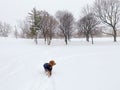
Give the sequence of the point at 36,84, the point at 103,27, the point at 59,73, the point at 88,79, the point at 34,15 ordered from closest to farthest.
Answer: the point at 36,84 < the point at 88,79 < the point at 59,73 < the point at 34,15 < the point at 103,27

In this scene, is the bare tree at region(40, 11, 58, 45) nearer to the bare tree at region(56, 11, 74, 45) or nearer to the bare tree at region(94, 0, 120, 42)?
the bare tree at region(56, 11, 74, 45)

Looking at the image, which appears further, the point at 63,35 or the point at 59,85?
the point at 63,35

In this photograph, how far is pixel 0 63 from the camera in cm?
1162

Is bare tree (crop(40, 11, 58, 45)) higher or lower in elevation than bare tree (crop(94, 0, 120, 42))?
lower

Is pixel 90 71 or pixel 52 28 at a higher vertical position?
pixel 52 28

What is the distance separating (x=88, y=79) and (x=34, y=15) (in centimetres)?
2980

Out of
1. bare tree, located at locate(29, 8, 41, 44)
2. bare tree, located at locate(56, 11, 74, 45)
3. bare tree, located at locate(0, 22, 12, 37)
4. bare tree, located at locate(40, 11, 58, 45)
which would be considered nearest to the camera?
bare tree, located at locate(29, 8, 41, 44)

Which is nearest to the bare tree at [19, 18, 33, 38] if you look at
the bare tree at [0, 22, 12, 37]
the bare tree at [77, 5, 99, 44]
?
the bare tree at [0, 22, 12, 37]

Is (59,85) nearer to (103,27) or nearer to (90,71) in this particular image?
(90,71)

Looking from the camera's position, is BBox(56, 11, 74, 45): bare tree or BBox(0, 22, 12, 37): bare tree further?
BBox(0, 22, 12, 37): bare tree

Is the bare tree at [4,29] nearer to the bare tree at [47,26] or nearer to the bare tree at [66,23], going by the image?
the bare tree at [47,26]

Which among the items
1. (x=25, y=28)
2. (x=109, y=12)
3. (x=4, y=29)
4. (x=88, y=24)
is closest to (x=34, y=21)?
(x=88, y=24)

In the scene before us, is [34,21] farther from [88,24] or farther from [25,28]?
[25,28]

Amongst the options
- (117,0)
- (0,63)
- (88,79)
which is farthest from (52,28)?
(88,79)
